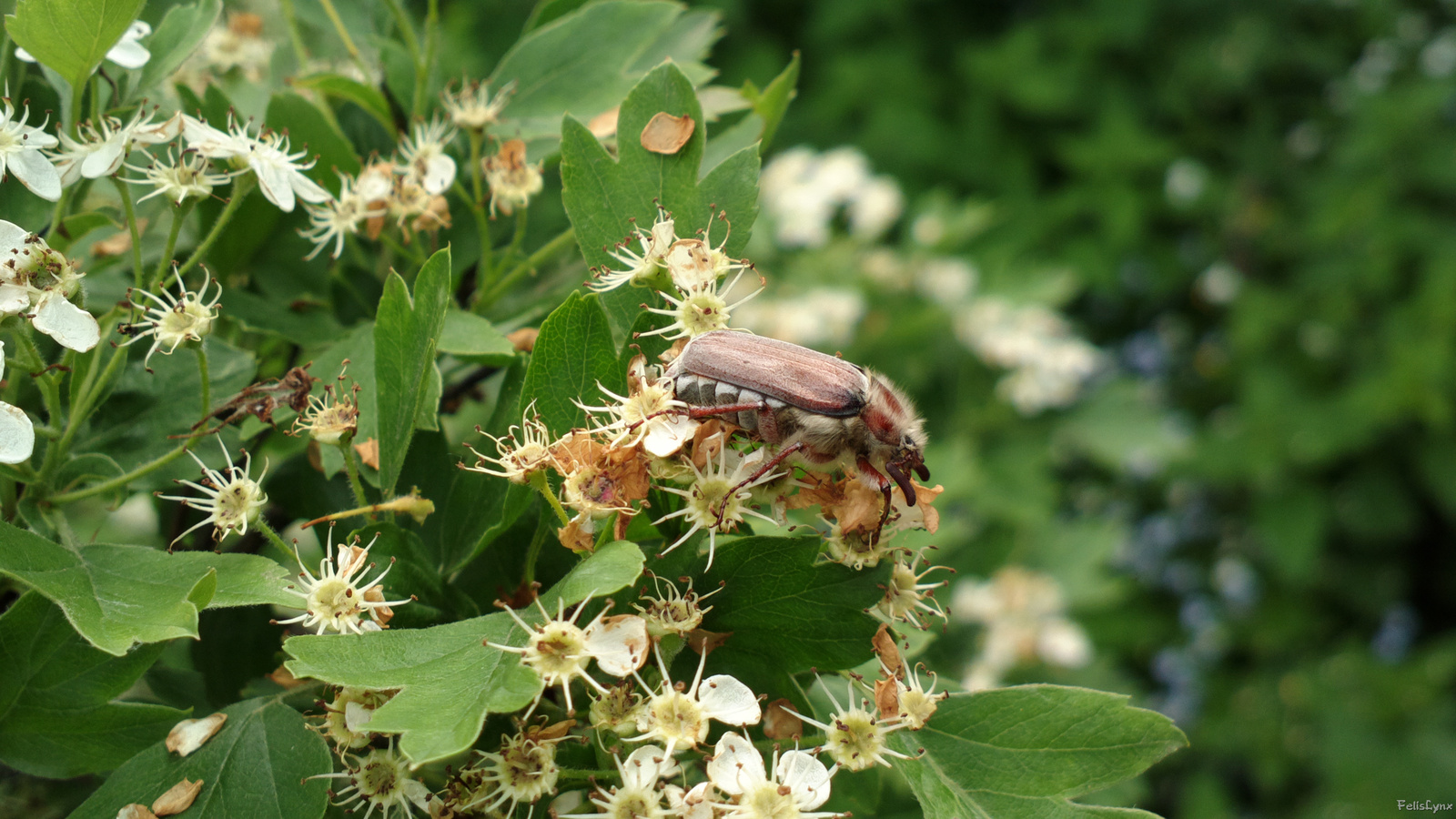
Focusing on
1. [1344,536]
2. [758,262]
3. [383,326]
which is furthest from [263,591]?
[1344,536]

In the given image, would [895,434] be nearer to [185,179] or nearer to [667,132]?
[667,132]

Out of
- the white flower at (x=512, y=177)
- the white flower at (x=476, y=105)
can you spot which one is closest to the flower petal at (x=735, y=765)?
the white flower at (x=512, y=177)

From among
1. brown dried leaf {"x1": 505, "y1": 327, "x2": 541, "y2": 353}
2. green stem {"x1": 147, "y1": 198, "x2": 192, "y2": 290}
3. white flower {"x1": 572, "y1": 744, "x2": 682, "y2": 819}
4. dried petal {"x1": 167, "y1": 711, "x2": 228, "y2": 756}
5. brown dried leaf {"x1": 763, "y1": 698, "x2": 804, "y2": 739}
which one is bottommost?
dried petal {"x1": 167, "y1": 711, "x2": 228, "y2": 756}

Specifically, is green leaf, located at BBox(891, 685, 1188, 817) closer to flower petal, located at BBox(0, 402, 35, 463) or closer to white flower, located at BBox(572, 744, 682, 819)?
white flower, located at BBox(572, 744, 682, 819)

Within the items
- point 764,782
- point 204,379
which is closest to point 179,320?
point 204,379

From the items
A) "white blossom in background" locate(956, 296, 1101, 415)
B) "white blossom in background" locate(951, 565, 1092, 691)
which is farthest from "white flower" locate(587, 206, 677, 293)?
"white blossom in background" locate(956, 296, 1101, 415)

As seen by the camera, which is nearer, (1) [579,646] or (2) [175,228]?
(1) [579,646]

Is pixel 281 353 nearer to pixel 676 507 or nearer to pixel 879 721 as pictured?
pixel 676 507
